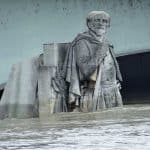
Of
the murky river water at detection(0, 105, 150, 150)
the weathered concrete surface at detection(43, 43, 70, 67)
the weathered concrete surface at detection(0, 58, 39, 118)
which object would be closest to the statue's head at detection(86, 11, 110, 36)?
the weathered concrete surface at detection(43, 43, 70, 67)

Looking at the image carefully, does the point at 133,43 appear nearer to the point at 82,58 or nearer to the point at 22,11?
the point at 22,11

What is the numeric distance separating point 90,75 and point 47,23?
A: 8.79m

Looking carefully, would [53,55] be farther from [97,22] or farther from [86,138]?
[86,138]

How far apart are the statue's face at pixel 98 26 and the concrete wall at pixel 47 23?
298 inches

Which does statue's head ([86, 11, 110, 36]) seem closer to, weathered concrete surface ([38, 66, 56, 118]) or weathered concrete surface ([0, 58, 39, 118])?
weathered concrete surface ([38, 66, 56, 118])

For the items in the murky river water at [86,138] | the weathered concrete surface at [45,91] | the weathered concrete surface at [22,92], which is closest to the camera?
the murky river water at [86,138]

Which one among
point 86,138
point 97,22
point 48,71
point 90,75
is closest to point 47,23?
point 48,71

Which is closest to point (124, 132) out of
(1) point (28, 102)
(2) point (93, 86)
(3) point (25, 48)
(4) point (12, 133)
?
(4) point (12, 133)

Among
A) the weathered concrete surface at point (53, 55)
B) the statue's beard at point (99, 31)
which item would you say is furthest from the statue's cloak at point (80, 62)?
the weathered concrete surface at point (53, 55)

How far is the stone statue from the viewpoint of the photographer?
1717 cm

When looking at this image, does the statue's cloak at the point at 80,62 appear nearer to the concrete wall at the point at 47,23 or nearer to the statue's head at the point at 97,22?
the statue's head at the point at 97,22

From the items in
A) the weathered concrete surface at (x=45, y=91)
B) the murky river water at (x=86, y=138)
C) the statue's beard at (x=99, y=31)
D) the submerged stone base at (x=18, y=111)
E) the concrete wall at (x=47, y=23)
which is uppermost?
the concrete wall at (x=47, y=23)

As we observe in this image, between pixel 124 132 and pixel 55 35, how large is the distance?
1846 centimetres

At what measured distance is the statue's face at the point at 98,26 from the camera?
17734 millimetres
